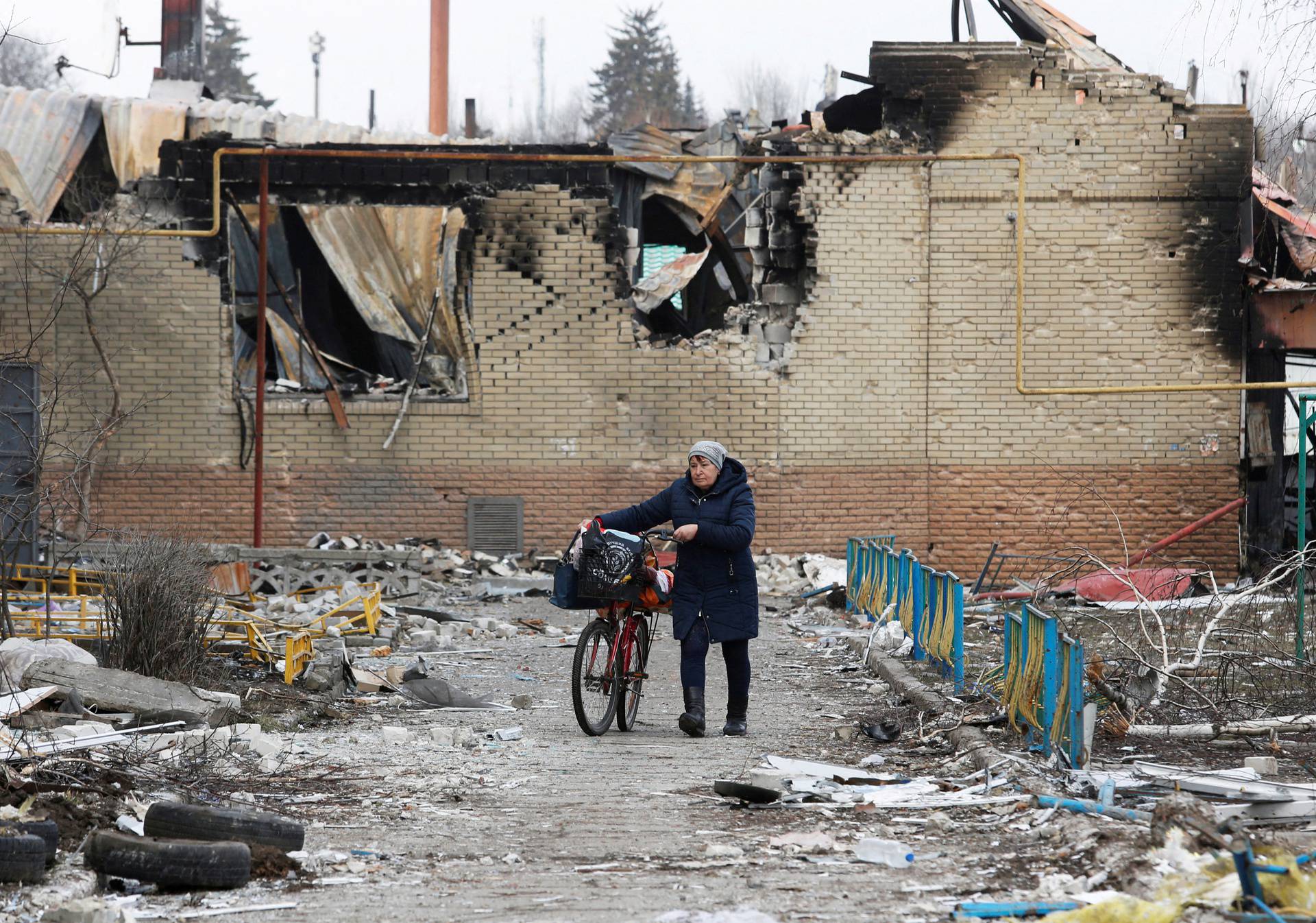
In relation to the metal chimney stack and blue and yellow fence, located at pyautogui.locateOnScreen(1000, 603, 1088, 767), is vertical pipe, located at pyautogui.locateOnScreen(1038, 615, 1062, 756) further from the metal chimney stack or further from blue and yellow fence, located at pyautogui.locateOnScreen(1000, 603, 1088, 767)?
the metal chimney stack

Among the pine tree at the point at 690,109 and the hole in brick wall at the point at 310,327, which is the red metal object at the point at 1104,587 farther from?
the pine tree at the point at 690,109

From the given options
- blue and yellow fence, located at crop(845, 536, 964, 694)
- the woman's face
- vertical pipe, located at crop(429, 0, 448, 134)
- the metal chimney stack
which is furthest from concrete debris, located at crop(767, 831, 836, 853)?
vertical pipe, located at crop(429, 0, 448, 134)

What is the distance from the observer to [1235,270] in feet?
55.8

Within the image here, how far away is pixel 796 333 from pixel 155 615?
10.2m

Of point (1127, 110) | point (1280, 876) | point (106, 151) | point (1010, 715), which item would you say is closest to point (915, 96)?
point (1127, 110)

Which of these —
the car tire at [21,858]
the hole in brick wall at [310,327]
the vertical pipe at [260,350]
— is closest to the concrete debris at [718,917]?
the car tire at [21,858]

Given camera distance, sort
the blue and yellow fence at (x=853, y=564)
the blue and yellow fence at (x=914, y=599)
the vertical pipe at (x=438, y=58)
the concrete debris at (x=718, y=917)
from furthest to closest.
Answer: the vertical pipe at (x=438, y=58)
the blue and yellow fence at (x=853, y=564)
the blue and yellow fence at (x=914, y=599)
the concrete debris at (x=718, y=917)

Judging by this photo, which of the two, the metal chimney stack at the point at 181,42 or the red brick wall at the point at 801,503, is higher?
the metal chimney stack at the point at 181,42

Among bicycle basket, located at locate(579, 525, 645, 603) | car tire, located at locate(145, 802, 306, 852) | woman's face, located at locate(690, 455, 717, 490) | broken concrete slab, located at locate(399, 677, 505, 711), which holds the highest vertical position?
woman's face, located at locate(690, 455, 717, 490)

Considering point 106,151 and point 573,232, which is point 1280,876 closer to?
point 573,232

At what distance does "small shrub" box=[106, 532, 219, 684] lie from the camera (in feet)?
27.1

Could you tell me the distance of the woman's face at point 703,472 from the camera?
779 cm

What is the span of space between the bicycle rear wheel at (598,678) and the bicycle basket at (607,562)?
8.0 inches

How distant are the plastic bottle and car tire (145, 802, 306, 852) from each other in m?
1.98
